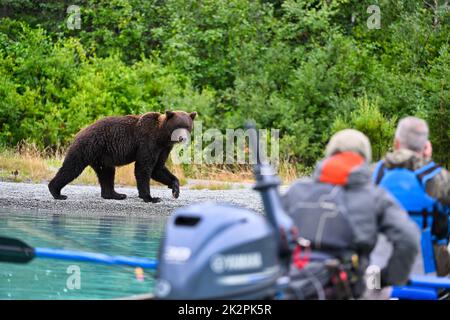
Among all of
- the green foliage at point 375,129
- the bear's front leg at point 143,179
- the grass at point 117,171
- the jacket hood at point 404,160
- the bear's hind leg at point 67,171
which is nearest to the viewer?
the jacket hood at point 404,160

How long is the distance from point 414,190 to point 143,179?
439 inches

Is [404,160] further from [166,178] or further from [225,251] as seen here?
[166,178]

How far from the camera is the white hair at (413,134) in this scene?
6.92m

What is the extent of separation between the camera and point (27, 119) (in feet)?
89.7

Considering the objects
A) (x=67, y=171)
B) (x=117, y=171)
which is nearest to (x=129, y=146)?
(x=67, y=171)

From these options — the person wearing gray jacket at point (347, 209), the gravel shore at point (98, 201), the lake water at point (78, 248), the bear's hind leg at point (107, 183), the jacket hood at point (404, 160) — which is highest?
the jacket hood at point (404, 160)

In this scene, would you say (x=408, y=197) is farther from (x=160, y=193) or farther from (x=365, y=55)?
(x=365, y=55)

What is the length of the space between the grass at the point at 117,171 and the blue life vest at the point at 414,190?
46.2ft

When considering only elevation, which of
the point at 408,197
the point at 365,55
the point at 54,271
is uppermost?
the point at 365,55

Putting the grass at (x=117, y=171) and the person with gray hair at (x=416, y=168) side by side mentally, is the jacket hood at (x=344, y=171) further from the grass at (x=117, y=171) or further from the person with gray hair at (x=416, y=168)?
the grass at (x=117, y=171)

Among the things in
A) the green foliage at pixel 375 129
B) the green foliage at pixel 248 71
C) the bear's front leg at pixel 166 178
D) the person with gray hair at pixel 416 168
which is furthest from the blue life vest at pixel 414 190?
the green foliage at pixel 248 71

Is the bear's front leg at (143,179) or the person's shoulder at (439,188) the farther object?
the bear's front leg at (143,179)
